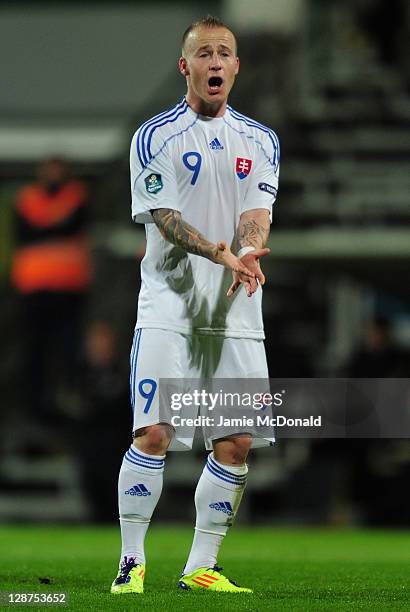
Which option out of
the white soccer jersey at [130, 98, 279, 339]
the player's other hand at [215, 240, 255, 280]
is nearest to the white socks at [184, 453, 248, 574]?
the white soccer jersey at [130, 98, 279, 339]

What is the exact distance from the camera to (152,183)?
24.0ft

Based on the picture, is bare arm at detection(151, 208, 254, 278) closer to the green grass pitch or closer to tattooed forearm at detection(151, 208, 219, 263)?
tattooed forearm at detection(151, 208, 219, 263)

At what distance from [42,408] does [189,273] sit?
861 centimetres

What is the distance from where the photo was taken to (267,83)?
1838 centimetres

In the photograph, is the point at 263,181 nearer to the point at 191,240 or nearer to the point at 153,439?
the point at 191,240

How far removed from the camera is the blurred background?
15.2m

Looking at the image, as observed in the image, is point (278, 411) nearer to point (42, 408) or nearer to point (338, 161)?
point (42, 408)

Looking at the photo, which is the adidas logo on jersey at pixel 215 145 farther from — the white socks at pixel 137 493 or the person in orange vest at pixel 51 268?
the person in orange vest at pixel 51 268

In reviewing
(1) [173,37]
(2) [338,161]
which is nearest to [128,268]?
(2) [338,161]

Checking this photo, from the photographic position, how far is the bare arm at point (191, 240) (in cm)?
704

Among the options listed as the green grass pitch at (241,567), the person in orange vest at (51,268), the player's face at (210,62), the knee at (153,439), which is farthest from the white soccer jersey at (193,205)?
the person in orange vest at (51,268)

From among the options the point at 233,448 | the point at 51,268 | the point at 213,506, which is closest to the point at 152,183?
the point at 233,448

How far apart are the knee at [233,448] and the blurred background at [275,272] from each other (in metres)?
7.59

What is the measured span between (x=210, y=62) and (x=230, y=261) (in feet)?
3.33
